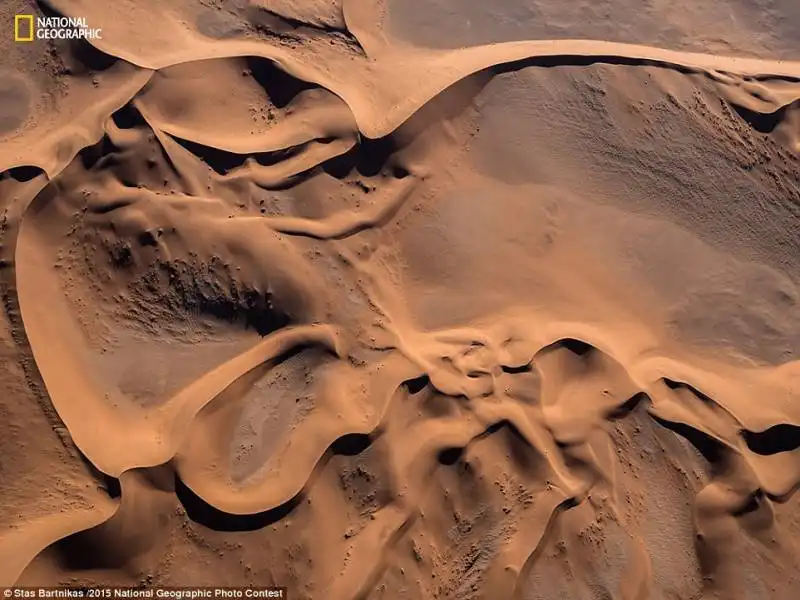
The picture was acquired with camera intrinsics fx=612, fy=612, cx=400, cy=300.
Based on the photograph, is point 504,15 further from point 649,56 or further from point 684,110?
point 684,110

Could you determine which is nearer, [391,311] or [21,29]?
[391,311]

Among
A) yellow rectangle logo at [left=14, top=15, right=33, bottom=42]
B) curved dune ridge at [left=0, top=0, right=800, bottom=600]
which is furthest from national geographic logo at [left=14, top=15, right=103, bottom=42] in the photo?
curved dune ridge at [left=0, top=0, right=800, bottom=600]

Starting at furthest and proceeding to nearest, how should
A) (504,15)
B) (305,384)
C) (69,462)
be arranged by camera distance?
(504,15)
(305,384)
(69,462)

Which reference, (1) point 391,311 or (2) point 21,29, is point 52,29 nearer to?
(2) point 21,29

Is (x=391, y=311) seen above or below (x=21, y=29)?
below

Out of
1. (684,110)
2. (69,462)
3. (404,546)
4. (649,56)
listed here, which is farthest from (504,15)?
(69,462)

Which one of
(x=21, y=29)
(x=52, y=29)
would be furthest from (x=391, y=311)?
(x=21, y=29)
